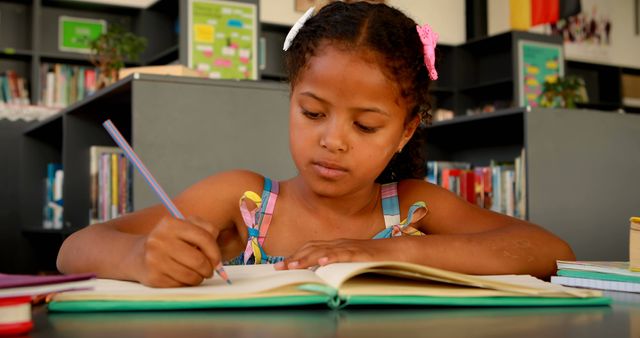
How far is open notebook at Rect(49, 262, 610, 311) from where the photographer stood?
592 mm

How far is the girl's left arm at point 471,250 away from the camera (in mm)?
786

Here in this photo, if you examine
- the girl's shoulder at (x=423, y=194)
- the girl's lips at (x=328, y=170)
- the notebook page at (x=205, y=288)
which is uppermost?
the girl's lips at (x=328, y=170)

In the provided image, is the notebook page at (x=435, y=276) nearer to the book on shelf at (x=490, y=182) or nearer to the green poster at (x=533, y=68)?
the book on shelf at (x=490, y=182)

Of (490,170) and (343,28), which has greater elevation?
(343,28)

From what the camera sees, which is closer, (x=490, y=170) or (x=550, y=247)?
(x=550, y=247)

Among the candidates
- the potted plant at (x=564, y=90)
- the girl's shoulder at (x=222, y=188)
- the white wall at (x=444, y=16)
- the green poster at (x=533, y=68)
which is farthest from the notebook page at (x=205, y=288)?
the white wall at (x=444, y=16)

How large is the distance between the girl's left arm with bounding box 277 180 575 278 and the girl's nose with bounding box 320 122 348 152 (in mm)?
192

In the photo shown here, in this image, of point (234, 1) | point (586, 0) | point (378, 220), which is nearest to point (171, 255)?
point (378, 220)

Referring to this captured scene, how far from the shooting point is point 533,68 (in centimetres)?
675

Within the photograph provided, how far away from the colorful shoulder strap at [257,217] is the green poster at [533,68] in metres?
5.74

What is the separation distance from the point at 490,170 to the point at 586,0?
18.5ft

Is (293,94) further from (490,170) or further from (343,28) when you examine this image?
(490,170)

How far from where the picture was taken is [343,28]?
119cm

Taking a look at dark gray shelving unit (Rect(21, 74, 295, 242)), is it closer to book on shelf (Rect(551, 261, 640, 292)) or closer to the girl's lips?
the girl's lips
